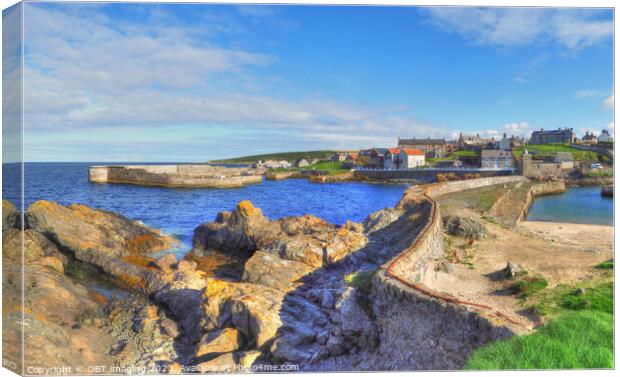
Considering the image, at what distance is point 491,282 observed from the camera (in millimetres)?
10508

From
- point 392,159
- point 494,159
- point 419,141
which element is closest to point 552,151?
point 494,159

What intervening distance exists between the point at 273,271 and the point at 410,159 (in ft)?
201

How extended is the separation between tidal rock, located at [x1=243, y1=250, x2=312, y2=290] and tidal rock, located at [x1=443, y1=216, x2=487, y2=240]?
7.54 metres

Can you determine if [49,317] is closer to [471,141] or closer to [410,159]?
[410,159]

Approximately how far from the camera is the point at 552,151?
4628 centimetres

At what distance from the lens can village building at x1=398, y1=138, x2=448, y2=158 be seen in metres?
74.8

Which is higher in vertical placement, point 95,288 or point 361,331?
point 361,331

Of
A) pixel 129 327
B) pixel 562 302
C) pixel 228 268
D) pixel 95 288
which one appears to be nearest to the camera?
pixel 562 302

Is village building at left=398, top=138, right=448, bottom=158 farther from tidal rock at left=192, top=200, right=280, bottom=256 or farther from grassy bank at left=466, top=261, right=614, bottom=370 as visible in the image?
grassy bank at left=466, top=261, right=614, bottom=370

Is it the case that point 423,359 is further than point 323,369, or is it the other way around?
point 323,369

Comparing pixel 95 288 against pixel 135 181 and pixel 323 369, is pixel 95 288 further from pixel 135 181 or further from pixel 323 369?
pixel 135 181

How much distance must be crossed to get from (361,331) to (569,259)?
866 cm

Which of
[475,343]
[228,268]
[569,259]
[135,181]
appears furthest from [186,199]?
[475,343]

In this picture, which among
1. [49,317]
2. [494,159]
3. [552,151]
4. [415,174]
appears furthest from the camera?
[415,174]
